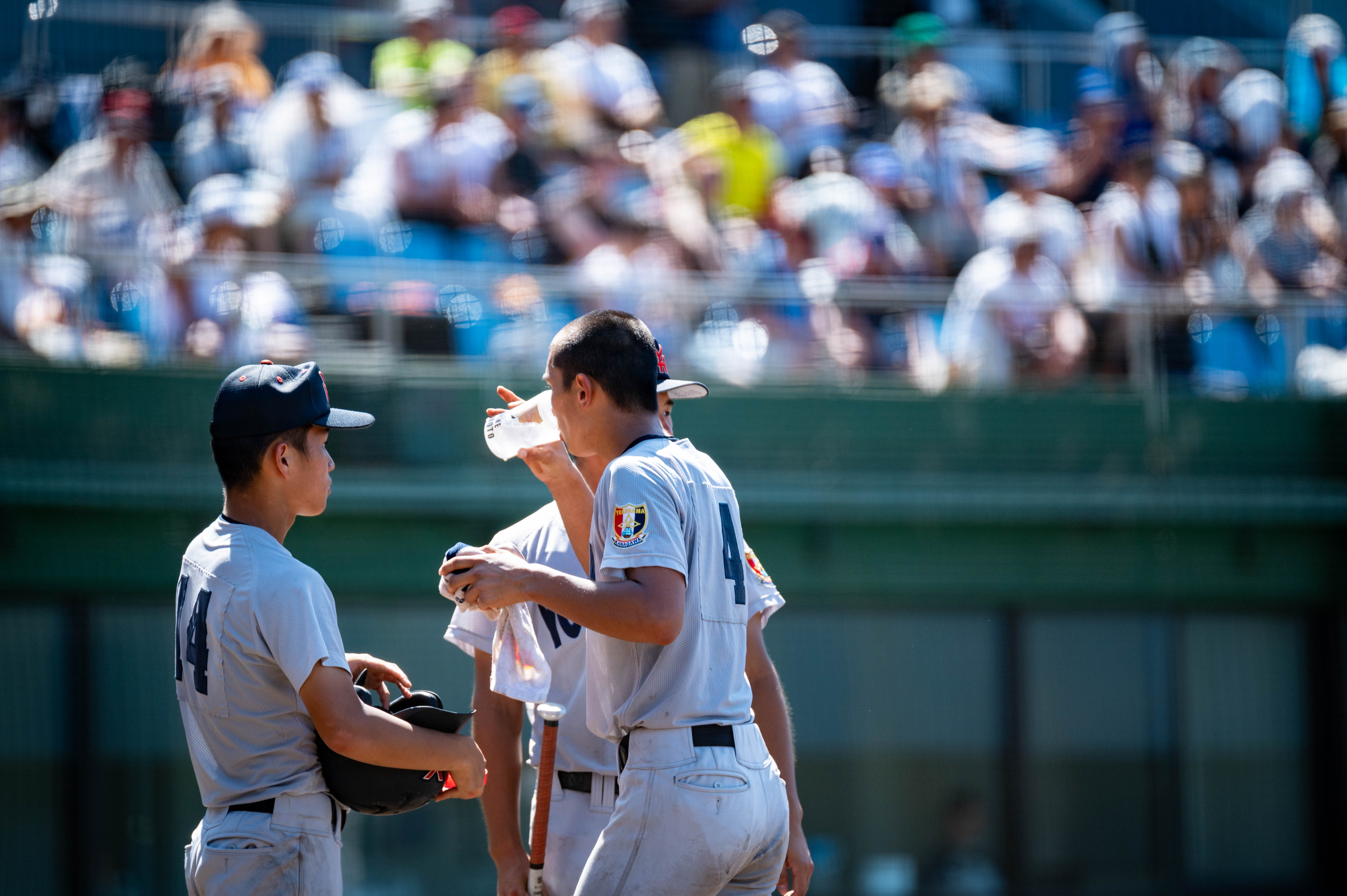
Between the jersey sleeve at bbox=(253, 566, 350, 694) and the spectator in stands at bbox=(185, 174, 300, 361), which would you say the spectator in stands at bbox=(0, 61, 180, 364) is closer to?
the spectator in stands at bbox=(185, 174, 300, 361)

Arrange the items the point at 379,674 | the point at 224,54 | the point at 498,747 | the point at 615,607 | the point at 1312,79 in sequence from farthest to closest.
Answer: the point at 1312,79, the point at 224,54, the point at 498,747, the point at 379,674, the point at 615,607

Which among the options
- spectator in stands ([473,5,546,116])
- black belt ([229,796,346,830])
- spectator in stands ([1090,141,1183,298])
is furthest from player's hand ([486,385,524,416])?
spectator in stands ([1090,141,1183,298])

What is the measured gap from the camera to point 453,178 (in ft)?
25.7

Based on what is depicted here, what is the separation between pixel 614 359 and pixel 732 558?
1.66ft

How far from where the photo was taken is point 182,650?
2.77m

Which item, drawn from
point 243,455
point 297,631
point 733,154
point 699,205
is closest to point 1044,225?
point 733,154

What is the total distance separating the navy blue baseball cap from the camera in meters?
2.79

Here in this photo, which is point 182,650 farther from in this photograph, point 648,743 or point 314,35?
point 314,35

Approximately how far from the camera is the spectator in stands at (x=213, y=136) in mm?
7402

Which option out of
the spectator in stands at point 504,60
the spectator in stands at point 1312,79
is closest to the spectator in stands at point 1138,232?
the spectator in stands at point 1312,79

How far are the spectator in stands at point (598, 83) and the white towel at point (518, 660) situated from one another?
560 centimetres

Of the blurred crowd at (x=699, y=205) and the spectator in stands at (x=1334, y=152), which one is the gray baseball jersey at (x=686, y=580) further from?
the spectator in stands at (x=1334, y=152)

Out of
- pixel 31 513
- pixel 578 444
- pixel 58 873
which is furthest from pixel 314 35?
pixel 578 444

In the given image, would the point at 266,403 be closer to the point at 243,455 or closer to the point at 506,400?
the point at 243,455
